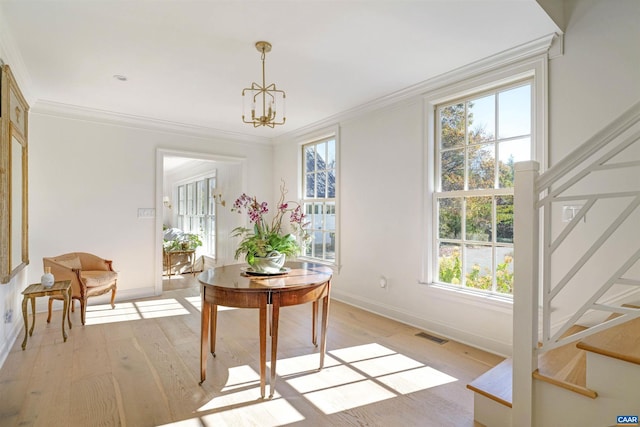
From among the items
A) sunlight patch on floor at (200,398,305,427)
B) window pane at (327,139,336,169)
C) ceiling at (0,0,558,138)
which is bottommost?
sunlight patch on floor at (200,398,305,427)

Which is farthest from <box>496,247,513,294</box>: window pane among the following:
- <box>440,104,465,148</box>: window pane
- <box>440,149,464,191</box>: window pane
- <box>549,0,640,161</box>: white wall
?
<box>440,104,465,148</box>: window pane

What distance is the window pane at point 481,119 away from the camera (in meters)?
2.91

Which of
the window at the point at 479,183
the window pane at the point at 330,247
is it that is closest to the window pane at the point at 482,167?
the window at the point at 479,183

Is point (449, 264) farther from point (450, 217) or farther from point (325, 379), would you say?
point (325, 379)

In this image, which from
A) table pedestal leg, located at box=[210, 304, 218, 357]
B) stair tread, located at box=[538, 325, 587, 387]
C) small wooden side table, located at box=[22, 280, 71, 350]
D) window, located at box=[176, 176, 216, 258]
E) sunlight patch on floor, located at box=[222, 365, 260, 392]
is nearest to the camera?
stair tread, located at box=[538, 325, 587, 387]

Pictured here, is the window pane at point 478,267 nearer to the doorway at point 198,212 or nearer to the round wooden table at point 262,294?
the round wooden table at point 262,294

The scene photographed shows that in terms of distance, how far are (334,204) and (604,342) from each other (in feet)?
11.1

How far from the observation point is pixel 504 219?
2.81 metres

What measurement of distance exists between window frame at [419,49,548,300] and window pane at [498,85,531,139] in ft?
0.23

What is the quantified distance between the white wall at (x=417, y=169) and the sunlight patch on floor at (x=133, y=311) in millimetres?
2046

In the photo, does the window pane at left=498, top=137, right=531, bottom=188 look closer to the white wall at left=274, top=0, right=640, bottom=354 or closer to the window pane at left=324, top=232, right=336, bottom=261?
the white wall at left=274, top=0, right=640, bottom=354

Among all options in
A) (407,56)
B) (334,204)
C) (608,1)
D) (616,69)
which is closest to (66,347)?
(334,204)

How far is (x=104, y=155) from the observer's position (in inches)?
170

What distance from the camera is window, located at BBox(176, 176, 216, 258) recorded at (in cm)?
671
